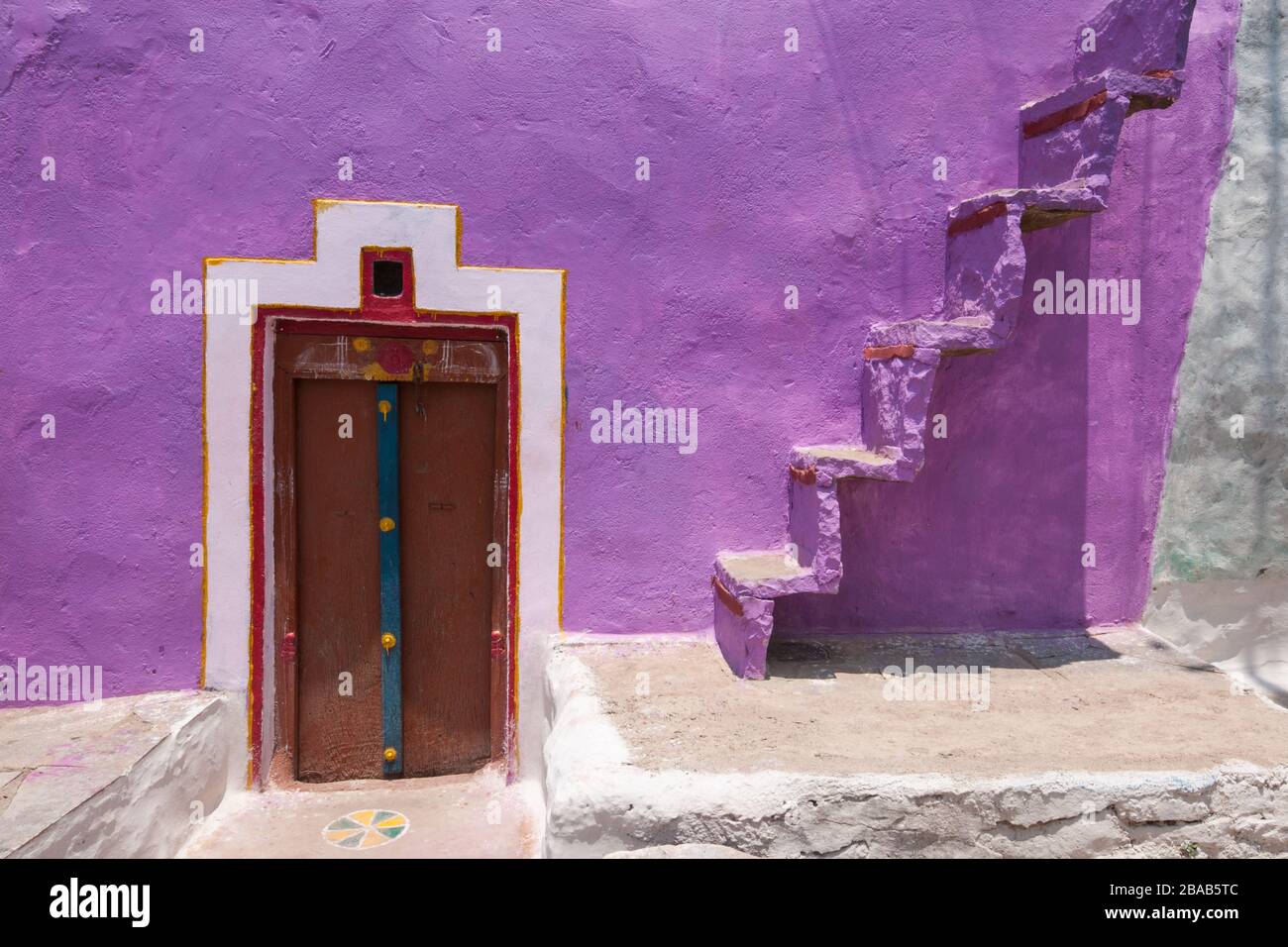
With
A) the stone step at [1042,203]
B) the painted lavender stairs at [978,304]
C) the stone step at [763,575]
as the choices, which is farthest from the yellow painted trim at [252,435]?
the stone step at [1042,203]

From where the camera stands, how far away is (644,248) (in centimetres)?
394

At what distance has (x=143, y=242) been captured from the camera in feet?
12.0

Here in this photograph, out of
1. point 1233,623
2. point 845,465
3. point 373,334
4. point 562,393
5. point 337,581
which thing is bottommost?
point 1233,623

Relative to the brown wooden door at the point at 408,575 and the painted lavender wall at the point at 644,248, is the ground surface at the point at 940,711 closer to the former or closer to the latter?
the painted lavender wall at the point at 644,248

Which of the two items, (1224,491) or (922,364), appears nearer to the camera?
(922,364)

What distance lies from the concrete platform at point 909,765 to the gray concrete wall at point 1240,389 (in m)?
0.71

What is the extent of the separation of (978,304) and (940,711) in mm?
1564

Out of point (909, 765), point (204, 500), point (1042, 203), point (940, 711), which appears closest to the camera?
point (909, 765)

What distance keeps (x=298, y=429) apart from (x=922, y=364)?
2429mm

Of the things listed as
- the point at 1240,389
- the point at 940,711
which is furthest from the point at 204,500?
the point at 1240,389

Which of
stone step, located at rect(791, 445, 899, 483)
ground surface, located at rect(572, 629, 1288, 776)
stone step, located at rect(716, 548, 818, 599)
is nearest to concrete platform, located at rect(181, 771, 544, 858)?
ground surface, located at rect(572, 629, 1288, 776)

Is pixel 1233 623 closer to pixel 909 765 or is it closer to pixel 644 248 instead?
pixel 909 765
